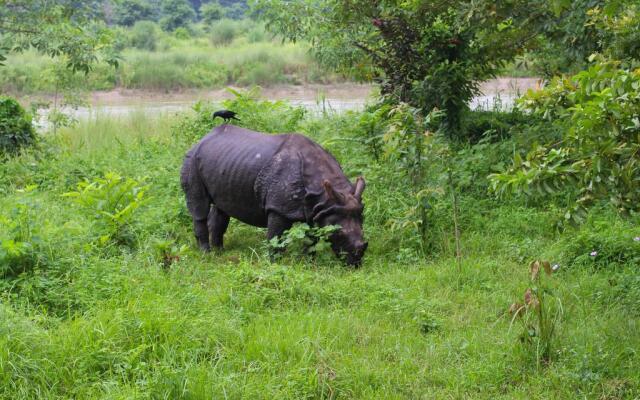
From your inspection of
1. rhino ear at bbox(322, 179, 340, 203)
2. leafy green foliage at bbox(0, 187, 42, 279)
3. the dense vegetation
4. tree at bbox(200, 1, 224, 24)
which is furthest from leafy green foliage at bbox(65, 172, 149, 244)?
tree at bbox(200, 1, 224, 24)

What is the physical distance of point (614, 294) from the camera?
671 centimetres

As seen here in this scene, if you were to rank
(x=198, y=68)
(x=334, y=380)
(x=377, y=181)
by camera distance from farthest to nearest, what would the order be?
(x=198, y=68) < (x=377, y=181) < (x=334, y=380)

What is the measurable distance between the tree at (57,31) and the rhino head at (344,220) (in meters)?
4.39

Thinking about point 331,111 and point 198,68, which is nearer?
point 331,111

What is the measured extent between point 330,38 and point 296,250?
5.31 metres

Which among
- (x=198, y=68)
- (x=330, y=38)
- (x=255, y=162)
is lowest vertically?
(x=198, y=68)

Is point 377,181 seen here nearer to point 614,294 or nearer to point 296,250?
point 296,250

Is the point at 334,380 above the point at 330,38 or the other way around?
the other way around

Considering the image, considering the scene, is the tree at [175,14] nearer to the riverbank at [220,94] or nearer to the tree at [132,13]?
the tree at [132,13]

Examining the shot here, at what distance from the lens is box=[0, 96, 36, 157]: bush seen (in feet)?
40.1

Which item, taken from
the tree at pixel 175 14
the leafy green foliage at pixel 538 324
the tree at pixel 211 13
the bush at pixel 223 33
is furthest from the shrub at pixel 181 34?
the leafy green foliage at pixel 538 324

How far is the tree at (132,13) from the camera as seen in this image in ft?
159

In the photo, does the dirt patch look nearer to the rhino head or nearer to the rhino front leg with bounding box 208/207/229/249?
the rhino front leg with bounding box 208/207/229/249

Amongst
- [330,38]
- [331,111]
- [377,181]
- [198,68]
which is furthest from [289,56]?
[377,181]
